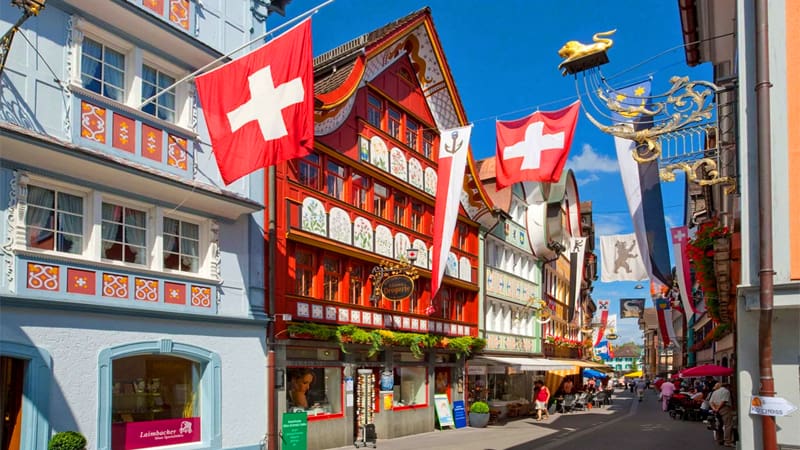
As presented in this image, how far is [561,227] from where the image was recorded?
40.9m

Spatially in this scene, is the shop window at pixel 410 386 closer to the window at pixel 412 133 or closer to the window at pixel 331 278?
the window at pixel 331 278

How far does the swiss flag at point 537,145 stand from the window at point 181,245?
654cm

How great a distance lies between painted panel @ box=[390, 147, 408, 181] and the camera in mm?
24016

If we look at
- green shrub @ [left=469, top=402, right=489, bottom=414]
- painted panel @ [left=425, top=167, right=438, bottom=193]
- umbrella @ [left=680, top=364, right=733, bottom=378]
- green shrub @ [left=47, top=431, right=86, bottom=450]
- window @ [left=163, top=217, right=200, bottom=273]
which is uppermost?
painted panel @ [left=425, top=167, right=438, bottom=193]

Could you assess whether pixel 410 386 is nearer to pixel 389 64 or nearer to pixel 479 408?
pixel 479 408

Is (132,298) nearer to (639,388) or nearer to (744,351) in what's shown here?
(744,351)

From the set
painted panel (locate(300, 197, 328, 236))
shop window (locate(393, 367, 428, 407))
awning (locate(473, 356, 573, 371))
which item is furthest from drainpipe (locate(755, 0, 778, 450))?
awning (locate(473, 356, 573, 371))

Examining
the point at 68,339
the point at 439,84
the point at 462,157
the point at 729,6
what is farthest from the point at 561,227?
the point at 68,339

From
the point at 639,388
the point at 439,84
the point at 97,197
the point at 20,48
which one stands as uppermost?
the point at 439,84

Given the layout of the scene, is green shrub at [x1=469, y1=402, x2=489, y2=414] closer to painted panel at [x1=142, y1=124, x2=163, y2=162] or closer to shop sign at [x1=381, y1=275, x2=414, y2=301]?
shop sign at [x1=381, y1=275, x2=414, y2=301]

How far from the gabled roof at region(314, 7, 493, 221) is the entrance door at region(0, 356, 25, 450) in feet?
31.3

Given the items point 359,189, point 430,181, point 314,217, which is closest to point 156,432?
point 314,217

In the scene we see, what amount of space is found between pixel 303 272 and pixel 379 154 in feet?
17.7

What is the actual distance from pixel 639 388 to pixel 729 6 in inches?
2307
